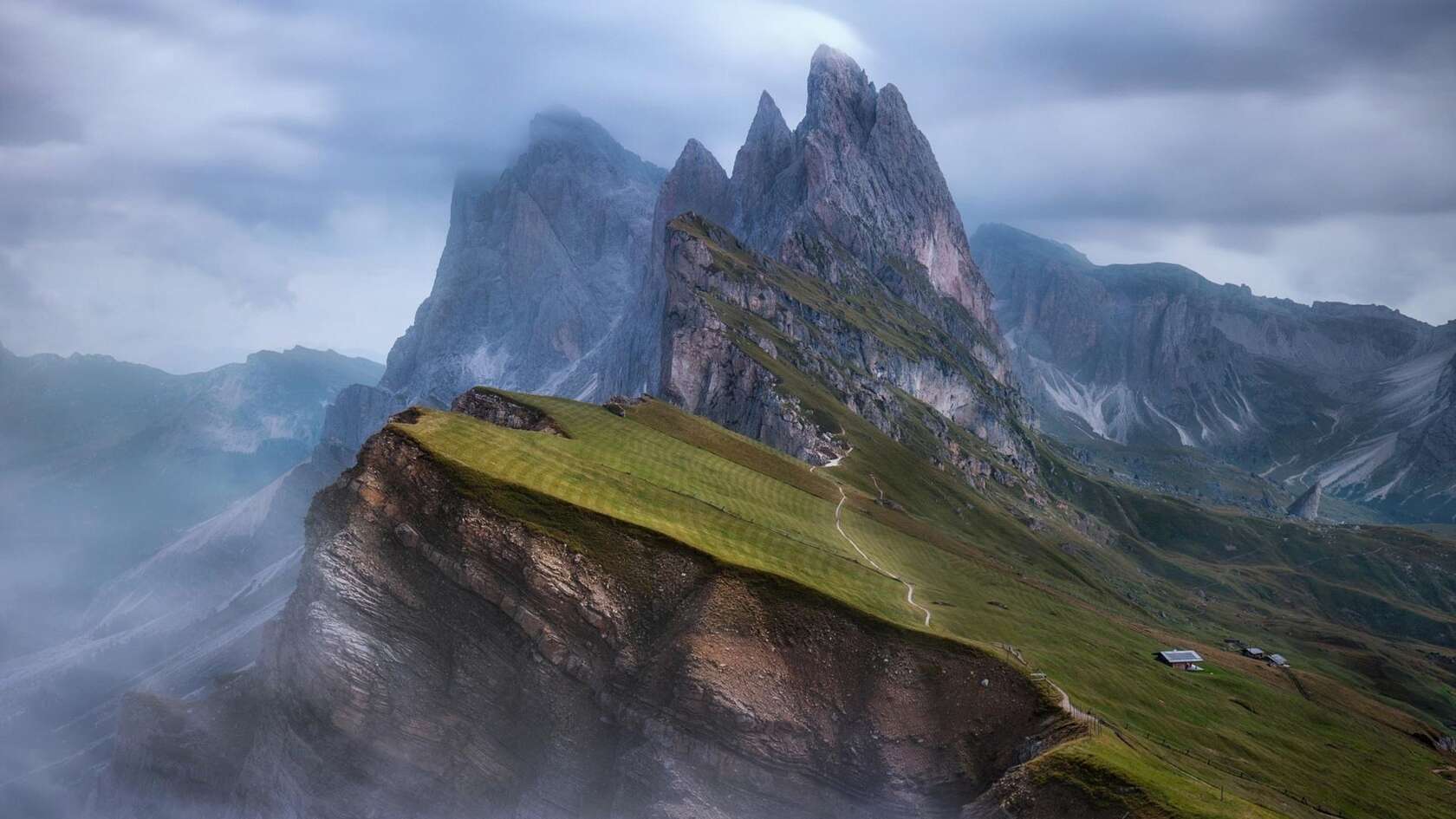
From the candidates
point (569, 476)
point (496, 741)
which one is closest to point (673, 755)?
point (496, 741)

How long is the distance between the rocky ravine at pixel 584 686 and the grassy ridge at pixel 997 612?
312 cm

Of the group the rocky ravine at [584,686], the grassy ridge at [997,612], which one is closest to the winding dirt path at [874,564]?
the grassy ridge at [997,612]

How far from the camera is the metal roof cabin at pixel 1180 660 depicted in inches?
3354

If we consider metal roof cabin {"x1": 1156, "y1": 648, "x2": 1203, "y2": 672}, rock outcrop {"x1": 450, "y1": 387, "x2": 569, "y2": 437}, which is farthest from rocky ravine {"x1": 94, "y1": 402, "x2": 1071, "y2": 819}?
metal roof cabin {"x1": 1156, "y1": 648, "x2": 1203, "y2": 672}

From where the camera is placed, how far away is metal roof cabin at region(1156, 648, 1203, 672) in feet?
279

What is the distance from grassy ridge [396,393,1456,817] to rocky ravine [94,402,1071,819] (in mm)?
3116

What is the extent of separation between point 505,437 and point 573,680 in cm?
2210

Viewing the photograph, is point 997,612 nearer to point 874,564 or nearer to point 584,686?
point 874,564

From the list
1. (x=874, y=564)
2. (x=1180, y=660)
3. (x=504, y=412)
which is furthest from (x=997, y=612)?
(x=504, y=412)

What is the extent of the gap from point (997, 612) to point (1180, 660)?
83.0 feet

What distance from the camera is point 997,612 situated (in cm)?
7831

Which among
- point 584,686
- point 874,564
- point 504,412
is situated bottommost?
point 584,686

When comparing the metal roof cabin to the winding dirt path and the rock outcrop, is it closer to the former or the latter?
the winding dirt path

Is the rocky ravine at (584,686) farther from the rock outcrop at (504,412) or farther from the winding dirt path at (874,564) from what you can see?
the rock outcrop at (504,412)
